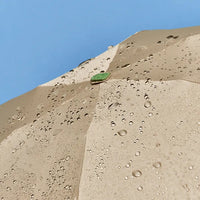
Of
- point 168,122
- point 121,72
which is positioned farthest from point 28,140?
point 168,122

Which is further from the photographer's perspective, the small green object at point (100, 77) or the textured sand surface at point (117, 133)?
the small green object at point (100, 77)

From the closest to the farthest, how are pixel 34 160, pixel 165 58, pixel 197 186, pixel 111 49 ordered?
pixel 197 186 → pixel 34 160 → pixel 165 58 → pixel 111 49

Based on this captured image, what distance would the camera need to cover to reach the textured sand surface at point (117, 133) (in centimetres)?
309

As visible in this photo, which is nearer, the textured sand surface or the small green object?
the textured sand surface

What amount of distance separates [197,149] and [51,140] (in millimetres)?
1746

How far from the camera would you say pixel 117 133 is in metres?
3.42

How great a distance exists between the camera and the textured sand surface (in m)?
3.09

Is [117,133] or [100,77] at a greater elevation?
[100,77]

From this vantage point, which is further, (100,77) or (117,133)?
(100,77)

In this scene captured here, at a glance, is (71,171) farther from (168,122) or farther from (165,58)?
(165,58)

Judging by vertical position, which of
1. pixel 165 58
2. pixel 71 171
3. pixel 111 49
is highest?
pixel 111 49

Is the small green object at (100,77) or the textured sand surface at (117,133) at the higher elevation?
the small green object at (100,77)

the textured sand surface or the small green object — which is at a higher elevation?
the small green object

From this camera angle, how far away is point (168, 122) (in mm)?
3297
